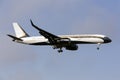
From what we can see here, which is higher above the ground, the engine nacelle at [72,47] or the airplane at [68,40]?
the airplane at [68,40]

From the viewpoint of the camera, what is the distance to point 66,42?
17362 centimetres

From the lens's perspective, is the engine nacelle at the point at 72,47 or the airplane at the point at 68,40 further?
the engine nacelle at the point at 72,47

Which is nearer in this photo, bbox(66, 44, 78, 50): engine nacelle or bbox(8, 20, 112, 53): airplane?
bbox(8, 20, 112, 53): airplane

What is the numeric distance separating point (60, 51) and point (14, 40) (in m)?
21.0

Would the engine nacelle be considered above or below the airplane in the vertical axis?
below

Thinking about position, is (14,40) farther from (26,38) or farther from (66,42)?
(66,42)

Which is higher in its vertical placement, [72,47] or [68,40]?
[68,40]

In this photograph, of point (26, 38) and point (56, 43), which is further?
point (26, 38)

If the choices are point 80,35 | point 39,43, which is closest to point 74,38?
point 80,35

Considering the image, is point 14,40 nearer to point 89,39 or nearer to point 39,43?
point 39,43

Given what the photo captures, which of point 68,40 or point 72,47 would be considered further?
point 72,47

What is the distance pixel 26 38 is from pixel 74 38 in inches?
903

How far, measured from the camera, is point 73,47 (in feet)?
586

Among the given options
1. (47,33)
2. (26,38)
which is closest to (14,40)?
(26,38)
